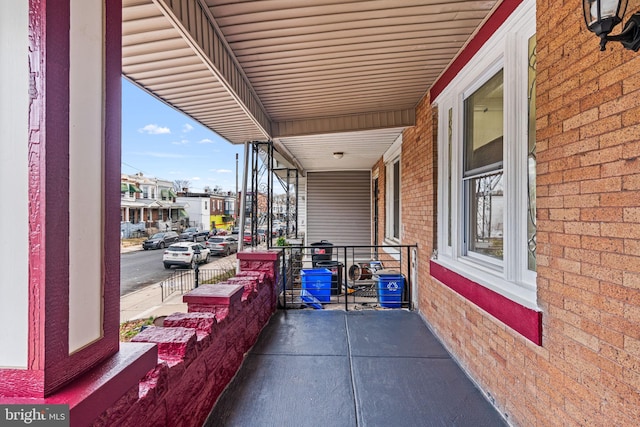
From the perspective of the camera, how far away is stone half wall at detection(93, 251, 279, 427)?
1.22 meters

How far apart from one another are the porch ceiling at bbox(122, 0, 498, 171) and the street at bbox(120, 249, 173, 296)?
11.2m

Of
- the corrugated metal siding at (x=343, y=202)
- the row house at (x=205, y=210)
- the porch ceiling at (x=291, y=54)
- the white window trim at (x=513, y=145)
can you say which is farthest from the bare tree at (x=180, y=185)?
the white window trim at (x=513, y=145)

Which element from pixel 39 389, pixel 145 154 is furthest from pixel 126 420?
pixel 145 154

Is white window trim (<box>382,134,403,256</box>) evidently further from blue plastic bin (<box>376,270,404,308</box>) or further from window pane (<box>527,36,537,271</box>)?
window pane (<box>527,36,537,271</box>)

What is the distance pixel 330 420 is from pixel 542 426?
118 cm

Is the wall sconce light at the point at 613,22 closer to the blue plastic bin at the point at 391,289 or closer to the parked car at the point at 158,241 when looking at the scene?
the blue plastic bin at the point at 391,289

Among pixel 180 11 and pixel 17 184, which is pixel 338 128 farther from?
pixel 17 184

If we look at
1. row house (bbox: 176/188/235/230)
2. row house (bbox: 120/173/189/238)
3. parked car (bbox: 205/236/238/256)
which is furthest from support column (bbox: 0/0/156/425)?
row house (bbox: 176/188/235/230)

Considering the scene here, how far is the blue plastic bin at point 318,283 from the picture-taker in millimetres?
4434

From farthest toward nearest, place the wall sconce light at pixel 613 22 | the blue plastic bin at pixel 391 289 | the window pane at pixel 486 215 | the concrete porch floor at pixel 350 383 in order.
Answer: the blue plastic bin at pixel 391 289, the window pane at pixel 486 215, the concrete porch floor at pixel 350 383, the wall sconce light at pixel 613 22

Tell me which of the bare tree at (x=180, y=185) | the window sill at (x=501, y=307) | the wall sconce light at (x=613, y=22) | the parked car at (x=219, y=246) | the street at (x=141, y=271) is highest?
the bare tree at (x=180, y=185)

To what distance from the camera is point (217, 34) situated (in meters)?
2.19

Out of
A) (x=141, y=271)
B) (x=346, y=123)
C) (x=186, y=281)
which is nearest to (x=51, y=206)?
(x=346, y=123)

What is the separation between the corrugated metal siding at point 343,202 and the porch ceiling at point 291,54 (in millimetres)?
5298
